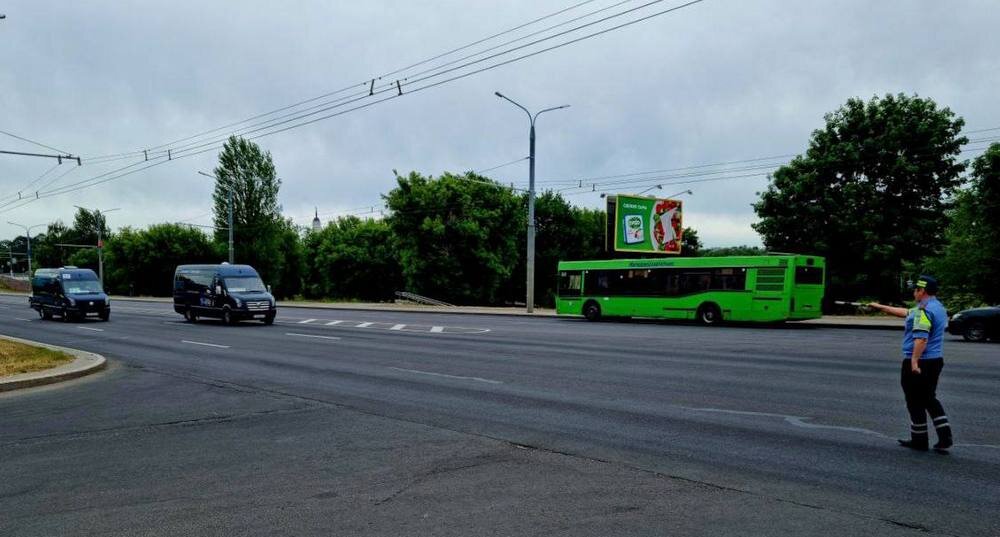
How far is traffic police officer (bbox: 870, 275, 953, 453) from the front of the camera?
684 cm

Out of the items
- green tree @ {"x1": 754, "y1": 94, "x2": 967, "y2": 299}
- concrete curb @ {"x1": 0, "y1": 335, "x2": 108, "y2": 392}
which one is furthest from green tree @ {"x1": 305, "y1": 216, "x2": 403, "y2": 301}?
concrete curb @ {"x1": 0, "y1": 335, "x2": 108, "y2": 392}

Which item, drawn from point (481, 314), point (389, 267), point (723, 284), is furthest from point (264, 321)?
point (389, 267)

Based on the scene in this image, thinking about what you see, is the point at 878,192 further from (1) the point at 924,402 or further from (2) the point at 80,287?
(2) the point at 80,287

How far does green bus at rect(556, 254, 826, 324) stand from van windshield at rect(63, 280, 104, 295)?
21.1 m

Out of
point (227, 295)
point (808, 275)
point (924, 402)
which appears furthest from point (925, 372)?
point (227, 295)

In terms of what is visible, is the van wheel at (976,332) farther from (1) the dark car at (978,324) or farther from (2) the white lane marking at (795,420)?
(2) the white lane marking at (795,420)

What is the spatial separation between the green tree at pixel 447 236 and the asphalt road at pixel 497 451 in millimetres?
45257

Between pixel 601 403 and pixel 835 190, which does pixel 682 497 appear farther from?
pixel 835 190

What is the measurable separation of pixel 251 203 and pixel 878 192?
5738cm

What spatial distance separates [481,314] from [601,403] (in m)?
28.9

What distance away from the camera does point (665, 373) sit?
42.3 feet

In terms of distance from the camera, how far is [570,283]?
33.3 metres

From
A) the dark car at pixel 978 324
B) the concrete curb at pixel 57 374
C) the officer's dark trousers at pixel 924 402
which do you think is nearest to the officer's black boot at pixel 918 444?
the officer's dark trousers at pixel 924 402

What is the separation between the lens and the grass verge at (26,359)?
1276 centimetres
